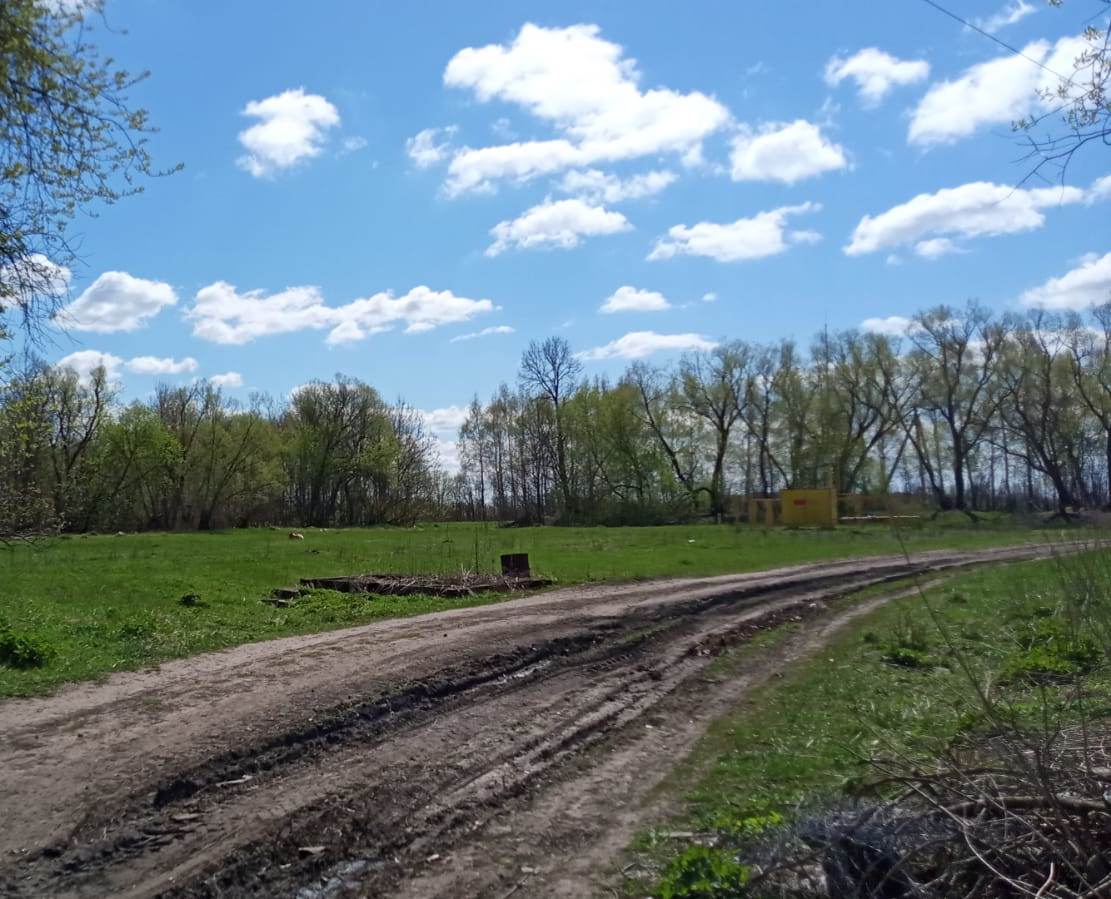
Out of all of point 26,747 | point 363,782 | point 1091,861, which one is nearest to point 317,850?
point 363,782

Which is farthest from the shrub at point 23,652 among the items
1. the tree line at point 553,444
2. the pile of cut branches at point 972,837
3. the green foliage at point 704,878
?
the tree line at point 553,444

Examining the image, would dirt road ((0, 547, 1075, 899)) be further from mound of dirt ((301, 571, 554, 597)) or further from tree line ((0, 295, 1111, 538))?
tree line ((0, 295, 1111, 538))

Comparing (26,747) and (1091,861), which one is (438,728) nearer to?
(26,747)

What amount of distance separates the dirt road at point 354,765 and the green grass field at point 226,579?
111cm

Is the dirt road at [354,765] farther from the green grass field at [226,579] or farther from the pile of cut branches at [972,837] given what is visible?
the pile of cut branches at [972,837]

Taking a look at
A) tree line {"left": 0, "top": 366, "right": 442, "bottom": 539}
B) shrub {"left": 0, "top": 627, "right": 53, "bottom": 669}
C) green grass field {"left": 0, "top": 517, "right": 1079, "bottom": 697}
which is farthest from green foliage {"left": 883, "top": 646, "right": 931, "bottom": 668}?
tree line {"left": 0, "top": 366, "right": 442, "bottom": 539}

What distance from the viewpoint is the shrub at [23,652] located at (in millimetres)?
9938

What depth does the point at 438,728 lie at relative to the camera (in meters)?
8.22

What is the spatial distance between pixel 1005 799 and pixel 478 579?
16.2m

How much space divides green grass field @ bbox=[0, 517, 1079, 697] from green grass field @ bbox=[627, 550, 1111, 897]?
1210 millimetres

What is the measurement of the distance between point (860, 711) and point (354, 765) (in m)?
5.12

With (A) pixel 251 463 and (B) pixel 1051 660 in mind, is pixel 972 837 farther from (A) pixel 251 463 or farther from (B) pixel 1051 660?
(A) pixel 251 463

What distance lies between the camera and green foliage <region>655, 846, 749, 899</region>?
176 inches

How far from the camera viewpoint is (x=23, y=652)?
10000mm
